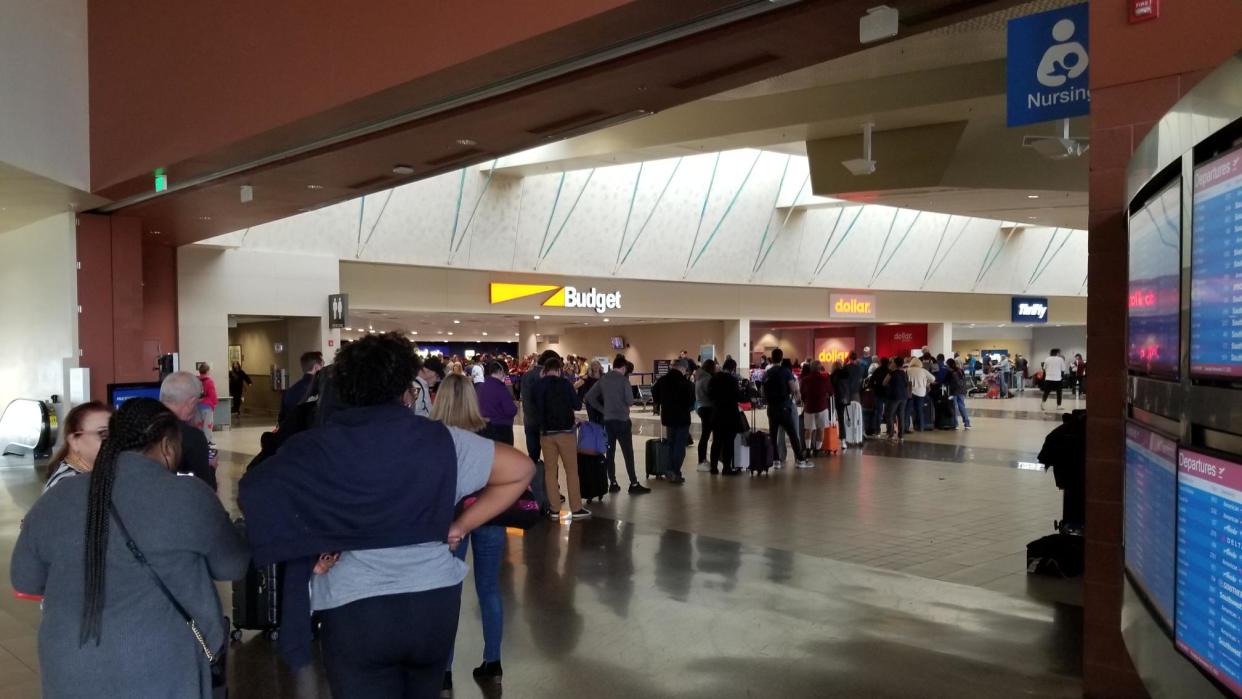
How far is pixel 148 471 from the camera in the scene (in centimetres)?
246

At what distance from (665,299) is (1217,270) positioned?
87.2 ft

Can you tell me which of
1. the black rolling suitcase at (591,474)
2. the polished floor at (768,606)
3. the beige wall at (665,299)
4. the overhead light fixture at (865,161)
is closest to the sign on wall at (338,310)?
the beige wall at (665,299)

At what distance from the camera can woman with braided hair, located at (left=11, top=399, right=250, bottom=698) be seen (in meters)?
2.40

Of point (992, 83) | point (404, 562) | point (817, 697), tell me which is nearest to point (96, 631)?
point (404, 562)

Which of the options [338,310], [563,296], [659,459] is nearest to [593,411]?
[659,459]

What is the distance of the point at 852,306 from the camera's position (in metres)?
33.3

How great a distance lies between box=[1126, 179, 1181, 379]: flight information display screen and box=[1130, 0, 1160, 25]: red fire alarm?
4.78 feet

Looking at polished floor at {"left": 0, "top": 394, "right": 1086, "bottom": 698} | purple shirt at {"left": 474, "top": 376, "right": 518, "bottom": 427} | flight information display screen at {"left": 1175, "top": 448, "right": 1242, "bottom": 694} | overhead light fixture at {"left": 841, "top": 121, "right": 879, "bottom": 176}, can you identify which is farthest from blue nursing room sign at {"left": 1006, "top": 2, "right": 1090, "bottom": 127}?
purple shirt at {"left": 474, "top": 376, "right": 518, "bottom": 427}

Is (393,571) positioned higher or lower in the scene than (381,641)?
higher

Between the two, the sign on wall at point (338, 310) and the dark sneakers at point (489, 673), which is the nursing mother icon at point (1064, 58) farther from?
the sign on wall at point (338, 310)

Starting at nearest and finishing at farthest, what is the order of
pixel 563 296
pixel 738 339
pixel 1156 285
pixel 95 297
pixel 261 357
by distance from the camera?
pixel 1156 285, pixel 95 297, pixel 261 357, pixel 563 296, pixel 738 339

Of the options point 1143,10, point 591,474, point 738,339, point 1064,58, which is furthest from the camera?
point 738,339

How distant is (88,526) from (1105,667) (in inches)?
171

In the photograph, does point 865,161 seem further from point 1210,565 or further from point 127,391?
point 1210,565
